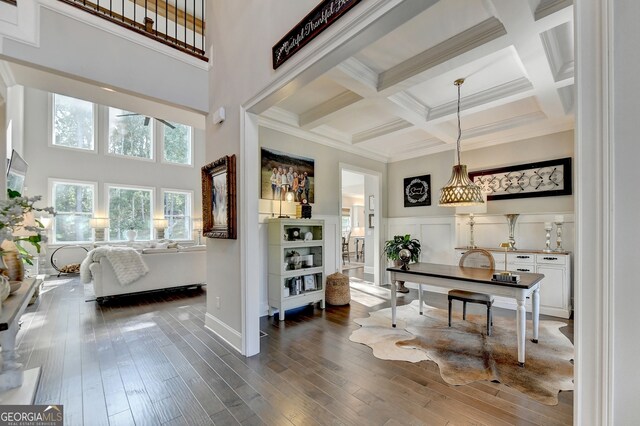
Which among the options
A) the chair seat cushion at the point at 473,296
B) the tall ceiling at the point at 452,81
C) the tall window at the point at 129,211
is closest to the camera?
the tall ceiling at the point at 452,81

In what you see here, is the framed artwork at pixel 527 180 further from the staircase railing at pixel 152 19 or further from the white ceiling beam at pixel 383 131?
the staircase railing at pixel 152 19

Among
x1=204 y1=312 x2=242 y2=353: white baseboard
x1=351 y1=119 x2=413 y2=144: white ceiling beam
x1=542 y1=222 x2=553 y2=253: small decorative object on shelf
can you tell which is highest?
x1=351 y1=119 x2=413 y2=144: white ceiling beam

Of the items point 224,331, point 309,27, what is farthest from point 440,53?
point 224,331

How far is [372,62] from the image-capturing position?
283 centimetres

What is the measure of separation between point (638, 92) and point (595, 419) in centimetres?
103

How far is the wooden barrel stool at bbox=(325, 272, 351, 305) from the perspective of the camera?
4.35m

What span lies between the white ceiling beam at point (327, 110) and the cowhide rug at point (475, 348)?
9.40 feet

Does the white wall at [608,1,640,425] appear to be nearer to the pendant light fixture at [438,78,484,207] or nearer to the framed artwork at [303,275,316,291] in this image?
the pendant light fixture at [438,78,484,207]

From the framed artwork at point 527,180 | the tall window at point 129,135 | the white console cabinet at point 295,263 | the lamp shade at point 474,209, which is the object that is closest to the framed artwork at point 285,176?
the white console cabinet at point 295,263

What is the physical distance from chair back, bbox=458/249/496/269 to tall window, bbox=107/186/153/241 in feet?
29.2

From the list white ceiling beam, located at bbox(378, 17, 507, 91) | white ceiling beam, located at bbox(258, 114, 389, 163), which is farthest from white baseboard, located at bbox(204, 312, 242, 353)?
white ceiling beam, located at bbox(378, 17, 507, 91)

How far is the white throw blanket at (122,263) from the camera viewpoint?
439cm

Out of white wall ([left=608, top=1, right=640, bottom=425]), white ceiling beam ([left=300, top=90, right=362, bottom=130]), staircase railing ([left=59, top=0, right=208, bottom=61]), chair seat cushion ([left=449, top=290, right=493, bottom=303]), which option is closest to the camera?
white wall ([left=608, top=1, right=640, bottom=425])

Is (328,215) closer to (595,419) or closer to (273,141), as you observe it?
(273,141)
